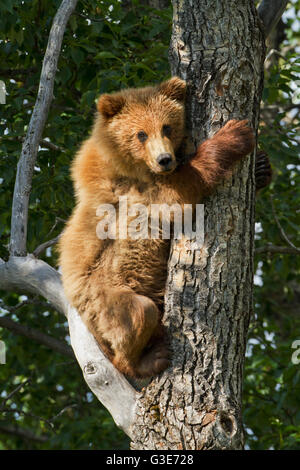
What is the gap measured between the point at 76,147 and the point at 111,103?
5.69 feet

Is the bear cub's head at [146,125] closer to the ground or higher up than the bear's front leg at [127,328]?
higher up

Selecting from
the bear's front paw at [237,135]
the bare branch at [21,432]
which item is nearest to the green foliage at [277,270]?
the bear's front paw at [237,135]

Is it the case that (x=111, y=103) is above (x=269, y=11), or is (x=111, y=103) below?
below

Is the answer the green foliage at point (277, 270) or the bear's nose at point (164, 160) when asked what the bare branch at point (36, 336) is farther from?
the bear's nose at point (164, 160)

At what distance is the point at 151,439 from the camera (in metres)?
3.56

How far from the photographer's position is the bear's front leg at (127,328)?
13.8 feet

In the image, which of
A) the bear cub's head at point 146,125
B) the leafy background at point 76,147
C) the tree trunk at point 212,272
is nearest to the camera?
the tree trunk at point 212,272

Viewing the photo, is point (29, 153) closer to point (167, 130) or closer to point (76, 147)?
point (167, 130)

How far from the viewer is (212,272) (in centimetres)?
372

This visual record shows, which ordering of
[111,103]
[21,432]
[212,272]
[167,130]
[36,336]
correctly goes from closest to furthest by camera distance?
[212,272], [167,130], [111,103], [36,336], [21,432]

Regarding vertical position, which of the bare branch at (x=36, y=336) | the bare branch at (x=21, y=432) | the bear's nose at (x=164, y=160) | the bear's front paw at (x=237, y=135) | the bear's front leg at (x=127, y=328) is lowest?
the bare branch at (x=21, y=432)

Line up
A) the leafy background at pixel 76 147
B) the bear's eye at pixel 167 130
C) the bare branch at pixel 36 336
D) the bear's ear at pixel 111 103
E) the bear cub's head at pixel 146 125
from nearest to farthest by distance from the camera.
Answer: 1. the bear cub's head at pixel 146 125
2. the bear's eye at pixel 167 130
3. the bear's ear at pixel 111 103
4. the leafy background at pixel 76 147
5. the bare branch at pixel 36 336

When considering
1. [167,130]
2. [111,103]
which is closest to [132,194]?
[167,130]
